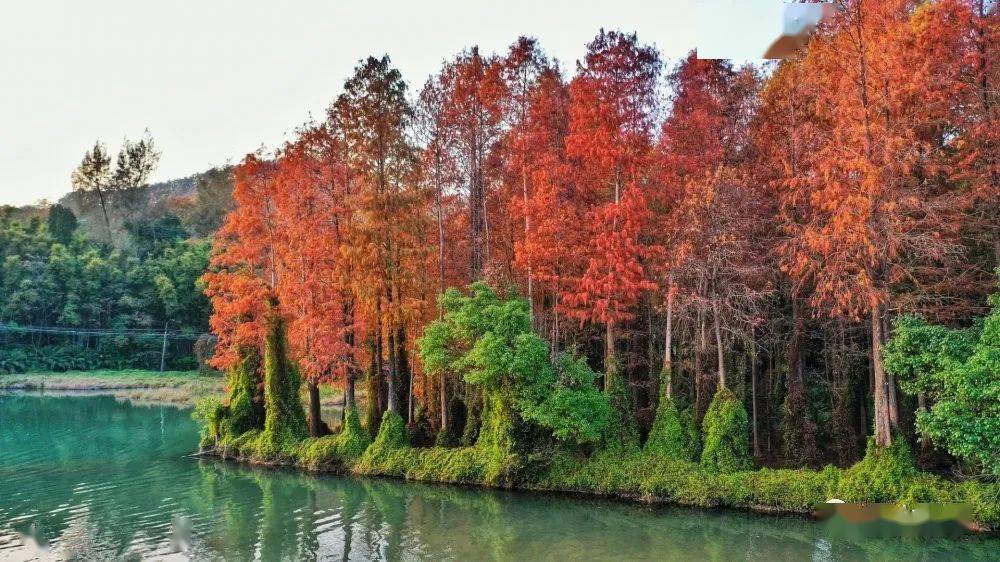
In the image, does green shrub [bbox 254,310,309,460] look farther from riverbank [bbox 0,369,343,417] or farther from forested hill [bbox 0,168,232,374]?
forested hill [bbox 0,168,232,374]

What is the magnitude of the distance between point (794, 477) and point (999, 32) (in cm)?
1287

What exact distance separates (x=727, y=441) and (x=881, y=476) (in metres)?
4.19

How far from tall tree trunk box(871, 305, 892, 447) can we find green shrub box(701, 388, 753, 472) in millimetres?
3641

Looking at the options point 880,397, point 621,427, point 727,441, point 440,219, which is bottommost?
point 727,441

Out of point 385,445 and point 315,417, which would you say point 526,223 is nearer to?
point 385,445

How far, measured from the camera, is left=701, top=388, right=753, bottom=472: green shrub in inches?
867

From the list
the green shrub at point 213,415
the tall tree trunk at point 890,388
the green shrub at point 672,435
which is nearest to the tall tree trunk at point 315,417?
the green shrub at point 213,415

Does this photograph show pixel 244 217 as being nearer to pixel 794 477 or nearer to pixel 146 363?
pixel 794 477

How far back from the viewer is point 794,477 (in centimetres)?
2062

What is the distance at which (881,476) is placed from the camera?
19297mm

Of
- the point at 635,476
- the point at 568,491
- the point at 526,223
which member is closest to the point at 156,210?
the point at 526,223

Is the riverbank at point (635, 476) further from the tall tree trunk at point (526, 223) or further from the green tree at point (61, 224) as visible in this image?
the green tree at point (61, 224)

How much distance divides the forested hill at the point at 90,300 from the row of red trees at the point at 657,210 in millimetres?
45863

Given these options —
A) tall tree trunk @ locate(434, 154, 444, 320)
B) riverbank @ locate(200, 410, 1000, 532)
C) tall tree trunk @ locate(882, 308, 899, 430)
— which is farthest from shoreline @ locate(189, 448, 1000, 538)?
tall tree trunk @ locate(434, 154, 444, 320)
